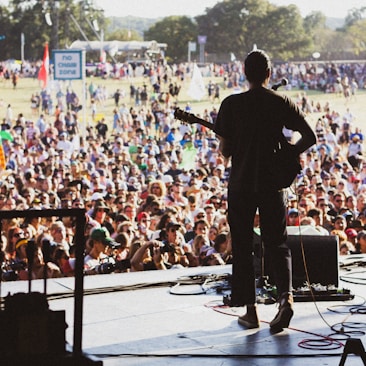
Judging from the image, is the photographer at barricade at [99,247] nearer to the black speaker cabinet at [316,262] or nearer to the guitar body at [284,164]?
the black speaker cabinet at [316,262]

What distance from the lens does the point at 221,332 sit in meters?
4.59

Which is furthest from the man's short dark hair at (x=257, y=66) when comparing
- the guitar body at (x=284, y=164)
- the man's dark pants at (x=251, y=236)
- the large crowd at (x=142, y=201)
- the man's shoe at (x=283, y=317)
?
the man's shoe at (x=283, y=317)

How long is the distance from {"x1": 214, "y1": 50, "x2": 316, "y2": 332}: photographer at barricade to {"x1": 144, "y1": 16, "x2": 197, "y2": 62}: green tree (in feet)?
233

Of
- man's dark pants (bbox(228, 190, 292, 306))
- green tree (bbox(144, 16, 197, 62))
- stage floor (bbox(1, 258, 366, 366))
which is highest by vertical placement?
green tree (bbox(144, 16, 197, 62))

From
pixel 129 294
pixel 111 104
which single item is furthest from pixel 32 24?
pixel 129 294

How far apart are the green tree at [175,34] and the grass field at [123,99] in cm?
2290

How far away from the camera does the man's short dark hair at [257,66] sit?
458 cm

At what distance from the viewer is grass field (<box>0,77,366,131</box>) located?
4162 centimetres

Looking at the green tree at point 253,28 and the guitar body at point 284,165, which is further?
the green tree at point 253,28

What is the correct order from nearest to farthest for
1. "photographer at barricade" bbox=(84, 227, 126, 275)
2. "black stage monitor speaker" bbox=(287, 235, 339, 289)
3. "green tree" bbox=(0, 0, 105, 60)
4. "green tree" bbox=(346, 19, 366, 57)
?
"black stage monitor speaker" bbox=(287, 235, 339, 289), "photographer at barricade" bbox=(84, 227, 126, 275), "green tree" bbox=(0, 0, 105, 60), "green tree" bbox=(346, 19, 366, 57)

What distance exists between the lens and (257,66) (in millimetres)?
4586

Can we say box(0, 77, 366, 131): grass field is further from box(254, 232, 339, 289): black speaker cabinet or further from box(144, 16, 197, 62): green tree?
box(254, 232, 339, 289): black speaker cabinet

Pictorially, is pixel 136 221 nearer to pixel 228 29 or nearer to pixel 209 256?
pixel 209 256

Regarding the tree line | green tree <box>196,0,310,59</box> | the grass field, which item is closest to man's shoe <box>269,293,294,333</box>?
the grass field
